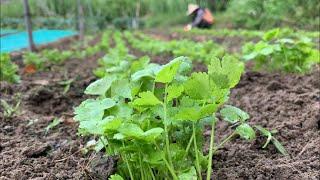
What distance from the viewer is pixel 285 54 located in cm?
414

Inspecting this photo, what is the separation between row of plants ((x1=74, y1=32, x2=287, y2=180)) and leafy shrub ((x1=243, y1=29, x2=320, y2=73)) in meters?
2.29

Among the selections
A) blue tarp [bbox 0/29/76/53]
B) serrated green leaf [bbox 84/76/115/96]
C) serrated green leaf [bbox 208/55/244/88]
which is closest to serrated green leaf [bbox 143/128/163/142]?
serrated green leaf [bbox 208/55/244/88]

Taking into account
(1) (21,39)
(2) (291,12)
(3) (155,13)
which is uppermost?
(1) (21,39)

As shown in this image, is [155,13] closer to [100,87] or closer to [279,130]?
[279,130]

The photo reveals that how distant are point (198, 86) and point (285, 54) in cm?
266

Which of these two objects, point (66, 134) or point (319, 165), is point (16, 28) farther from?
point (319, 165)

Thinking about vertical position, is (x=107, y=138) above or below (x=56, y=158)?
above

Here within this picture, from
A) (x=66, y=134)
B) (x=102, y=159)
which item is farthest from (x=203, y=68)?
(x=102, y=159)

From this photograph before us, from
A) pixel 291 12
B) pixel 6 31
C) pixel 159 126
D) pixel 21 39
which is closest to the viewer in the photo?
pixel 159 126

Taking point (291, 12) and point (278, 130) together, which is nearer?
point (278, 130)

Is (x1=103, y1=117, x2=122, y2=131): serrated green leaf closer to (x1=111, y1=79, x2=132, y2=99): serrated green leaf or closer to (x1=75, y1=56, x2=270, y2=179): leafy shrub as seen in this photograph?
(x1=75, y1=56, x2=270, y2=179): leafy shrub

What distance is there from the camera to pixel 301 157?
217 cm

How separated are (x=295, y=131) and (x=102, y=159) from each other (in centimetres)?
107

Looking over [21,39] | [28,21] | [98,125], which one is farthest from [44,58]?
Answer: [98,125]
